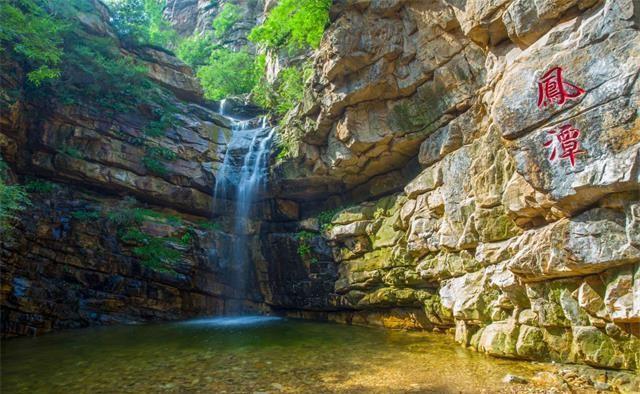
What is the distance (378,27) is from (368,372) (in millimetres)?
8808

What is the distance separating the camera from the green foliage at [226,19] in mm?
28789

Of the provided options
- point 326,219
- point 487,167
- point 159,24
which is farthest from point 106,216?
point 159,24

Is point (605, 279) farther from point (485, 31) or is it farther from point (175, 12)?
point (175, 12)

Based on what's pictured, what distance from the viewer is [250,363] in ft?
23.2

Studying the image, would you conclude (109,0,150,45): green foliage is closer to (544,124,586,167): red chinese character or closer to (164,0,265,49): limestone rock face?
(164,0,265,49): limestone rock face

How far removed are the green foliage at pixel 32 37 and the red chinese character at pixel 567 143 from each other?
14.4 metres

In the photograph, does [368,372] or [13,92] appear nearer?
[368,372]

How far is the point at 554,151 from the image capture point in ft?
19.6

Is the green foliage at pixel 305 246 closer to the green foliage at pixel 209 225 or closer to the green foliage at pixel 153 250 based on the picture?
the green foliage at pixel 209 225

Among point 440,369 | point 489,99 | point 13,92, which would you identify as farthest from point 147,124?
point 440,369

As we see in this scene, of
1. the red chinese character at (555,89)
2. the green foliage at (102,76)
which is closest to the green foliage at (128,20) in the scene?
the green foliage at (102,76)

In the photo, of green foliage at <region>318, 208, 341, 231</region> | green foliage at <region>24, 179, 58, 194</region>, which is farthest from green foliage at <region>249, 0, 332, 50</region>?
green foliage at <region>24, 179, 58, 194</region>

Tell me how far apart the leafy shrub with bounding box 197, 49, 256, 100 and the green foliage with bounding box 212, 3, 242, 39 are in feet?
17.4

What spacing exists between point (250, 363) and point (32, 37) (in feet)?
42.0
